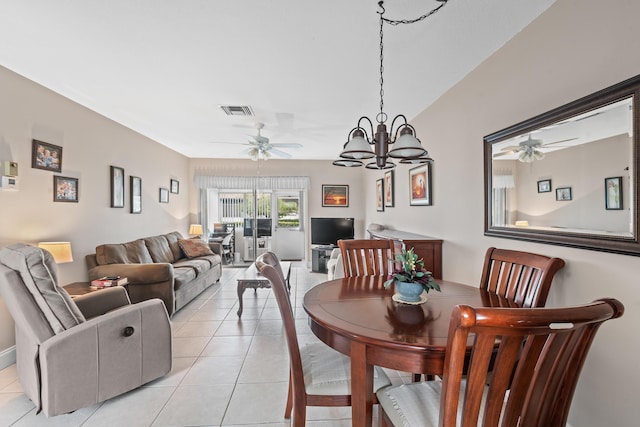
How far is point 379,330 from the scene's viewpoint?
1.22m

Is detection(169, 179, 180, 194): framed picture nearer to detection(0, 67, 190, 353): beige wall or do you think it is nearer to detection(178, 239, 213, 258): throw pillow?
detection(0, 67, 190, 353): beige wall

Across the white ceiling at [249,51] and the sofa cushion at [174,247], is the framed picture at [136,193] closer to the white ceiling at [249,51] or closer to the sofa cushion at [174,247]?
the sofa cushion at [174,247]

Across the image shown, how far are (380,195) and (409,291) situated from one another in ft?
12.9

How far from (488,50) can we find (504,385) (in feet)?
7.59

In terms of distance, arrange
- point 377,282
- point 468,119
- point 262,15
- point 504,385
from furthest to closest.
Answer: point 468,119, point 377,282, point 262,15, point 504,385

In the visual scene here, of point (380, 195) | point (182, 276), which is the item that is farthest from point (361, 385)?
point (380, 195)

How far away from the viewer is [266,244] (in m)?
6.80

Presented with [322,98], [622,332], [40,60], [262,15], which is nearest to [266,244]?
[322,98]

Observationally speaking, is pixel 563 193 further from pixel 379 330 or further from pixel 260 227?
pixel 260 227

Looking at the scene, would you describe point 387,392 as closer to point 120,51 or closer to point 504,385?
point 504,385

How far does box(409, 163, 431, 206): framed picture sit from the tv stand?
2586mm

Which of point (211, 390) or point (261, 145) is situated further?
point (261, 145)

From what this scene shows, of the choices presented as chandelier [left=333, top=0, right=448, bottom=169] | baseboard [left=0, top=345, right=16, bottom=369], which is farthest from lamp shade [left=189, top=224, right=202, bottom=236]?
chandelier [left=333, top=0, right=448, bottom=169]

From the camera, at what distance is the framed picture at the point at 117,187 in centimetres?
386
